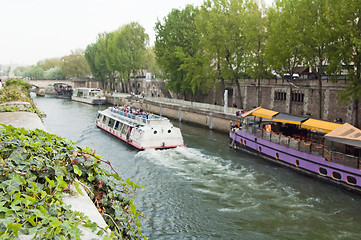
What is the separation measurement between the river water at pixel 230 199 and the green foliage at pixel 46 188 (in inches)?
362

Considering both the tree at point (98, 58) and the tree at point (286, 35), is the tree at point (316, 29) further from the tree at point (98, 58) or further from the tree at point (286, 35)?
the tree at point (98, 58)

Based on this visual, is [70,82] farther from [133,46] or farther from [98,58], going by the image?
[133,46]

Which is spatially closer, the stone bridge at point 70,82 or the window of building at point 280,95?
the window of building at point 280,95

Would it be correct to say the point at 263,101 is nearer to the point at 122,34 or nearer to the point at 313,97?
the point at 313,97

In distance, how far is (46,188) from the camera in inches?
175

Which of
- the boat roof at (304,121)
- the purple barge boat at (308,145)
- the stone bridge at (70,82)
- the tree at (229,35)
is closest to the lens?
the purple barge boat at (308,145)

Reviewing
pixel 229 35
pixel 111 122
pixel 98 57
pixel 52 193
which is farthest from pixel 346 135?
pixel 98 57

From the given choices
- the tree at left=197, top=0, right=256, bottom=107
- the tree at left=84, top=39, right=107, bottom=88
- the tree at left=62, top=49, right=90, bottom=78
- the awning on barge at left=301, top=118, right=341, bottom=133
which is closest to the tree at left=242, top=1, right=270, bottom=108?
the tree at left=197, top=0, right=256, bottom=107

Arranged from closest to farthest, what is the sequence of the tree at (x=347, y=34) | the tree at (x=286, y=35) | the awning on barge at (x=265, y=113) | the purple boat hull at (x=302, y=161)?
the purple boat hull at (x=302, y=161) → the tree at (x=347, y=34) → the awning on barge at (x=265, y=113) → the tree at (x=286, y=35)

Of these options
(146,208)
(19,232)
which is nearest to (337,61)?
(146,208)

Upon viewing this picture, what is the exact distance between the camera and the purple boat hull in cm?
1902

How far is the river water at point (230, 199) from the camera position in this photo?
14.6m

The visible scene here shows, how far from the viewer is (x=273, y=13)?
3322 centimetres

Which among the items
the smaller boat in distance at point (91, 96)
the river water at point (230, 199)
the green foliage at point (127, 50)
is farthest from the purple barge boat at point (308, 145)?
the green foliage at point (127, 50)
